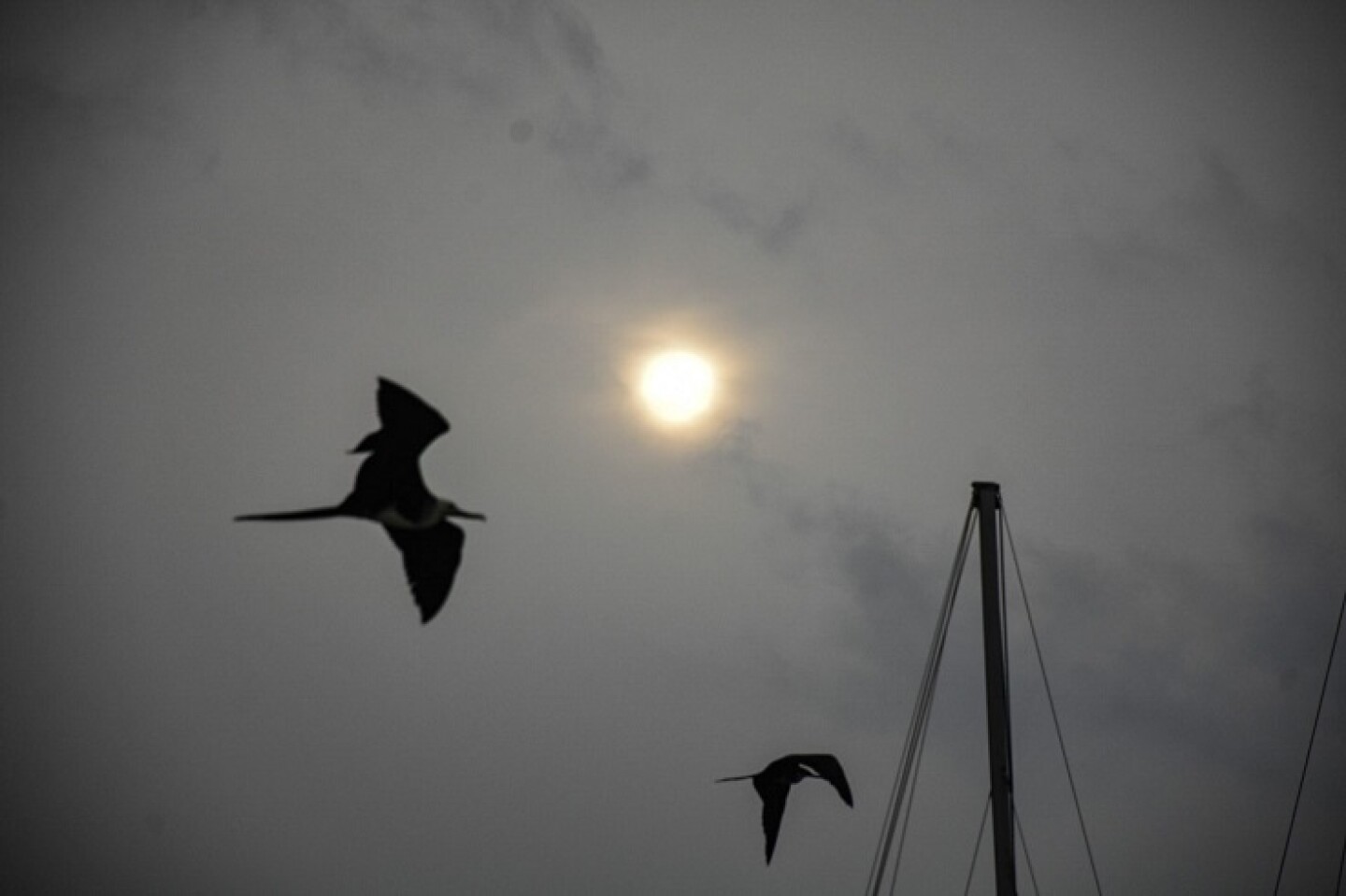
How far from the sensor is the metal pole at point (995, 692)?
13112 mm

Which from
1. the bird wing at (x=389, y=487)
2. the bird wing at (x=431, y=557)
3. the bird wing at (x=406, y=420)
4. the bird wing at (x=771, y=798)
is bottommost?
the bird wing at (x=771, y=798)

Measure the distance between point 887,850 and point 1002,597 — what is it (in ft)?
15.2

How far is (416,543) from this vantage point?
31.7 feet

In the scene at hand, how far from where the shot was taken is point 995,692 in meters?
14.5

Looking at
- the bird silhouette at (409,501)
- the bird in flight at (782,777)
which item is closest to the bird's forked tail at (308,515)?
the bird silhouette at (409,501)

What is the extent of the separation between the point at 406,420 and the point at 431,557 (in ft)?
4.86

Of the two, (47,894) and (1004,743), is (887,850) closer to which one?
(1004,743)

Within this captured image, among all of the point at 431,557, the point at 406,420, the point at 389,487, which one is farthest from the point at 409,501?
the point at 406,420

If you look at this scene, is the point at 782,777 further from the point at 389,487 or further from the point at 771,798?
the point at 389,487

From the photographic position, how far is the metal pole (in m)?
13.1

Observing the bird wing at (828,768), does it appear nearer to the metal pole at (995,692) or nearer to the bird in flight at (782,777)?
the bird in flight at (782,777)

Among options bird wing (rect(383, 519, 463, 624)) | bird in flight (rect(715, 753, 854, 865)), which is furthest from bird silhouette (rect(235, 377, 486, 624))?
bird in flight (rect(715, 753, 854, 865))

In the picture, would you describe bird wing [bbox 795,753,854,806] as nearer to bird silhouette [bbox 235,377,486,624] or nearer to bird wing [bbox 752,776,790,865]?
bird wing [bbox 752,776,790,865]

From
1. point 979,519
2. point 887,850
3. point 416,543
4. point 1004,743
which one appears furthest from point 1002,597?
point 416,543
